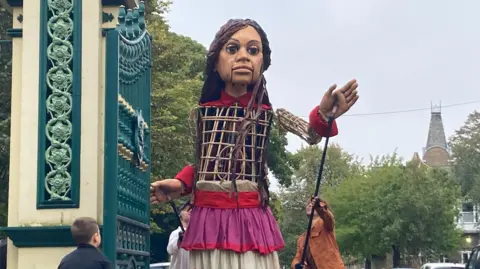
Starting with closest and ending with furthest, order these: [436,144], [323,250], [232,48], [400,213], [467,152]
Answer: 1. [232,48]
2. [323,250]
3. [400,213]
4. [467,152]
5. [436,144]

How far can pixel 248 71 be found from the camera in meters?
4.99

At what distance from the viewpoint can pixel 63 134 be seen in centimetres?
446

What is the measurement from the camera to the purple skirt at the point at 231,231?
15.5 feet

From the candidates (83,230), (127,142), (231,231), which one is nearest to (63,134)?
(127,142)

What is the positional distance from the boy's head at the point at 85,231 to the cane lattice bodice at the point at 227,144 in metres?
1.01

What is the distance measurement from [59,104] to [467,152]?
4000 cm

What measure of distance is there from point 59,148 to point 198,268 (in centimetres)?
110

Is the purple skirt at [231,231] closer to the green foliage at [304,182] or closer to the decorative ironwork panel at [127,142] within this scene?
the decorative ironwork panel at [127,142]

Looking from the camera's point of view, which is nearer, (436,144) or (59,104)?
(59,104)

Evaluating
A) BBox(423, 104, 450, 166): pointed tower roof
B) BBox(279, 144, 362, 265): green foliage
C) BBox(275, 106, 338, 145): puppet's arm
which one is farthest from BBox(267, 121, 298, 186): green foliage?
BBox(423, 104, 450, 166): pointed tower roof

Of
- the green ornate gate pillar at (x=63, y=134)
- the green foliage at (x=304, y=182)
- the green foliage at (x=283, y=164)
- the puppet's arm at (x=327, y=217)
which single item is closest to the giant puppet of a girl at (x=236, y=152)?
the green ornate gate pillar at (x=63, y=134)

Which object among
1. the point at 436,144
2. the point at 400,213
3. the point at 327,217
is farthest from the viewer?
the point at 436,144

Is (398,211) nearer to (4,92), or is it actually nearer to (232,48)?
(4,92)

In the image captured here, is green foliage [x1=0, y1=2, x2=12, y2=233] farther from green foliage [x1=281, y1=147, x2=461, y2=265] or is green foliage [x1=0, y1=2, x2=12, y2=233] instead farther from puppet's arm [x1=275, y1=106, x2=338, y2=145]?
green foliage [x1=281, y1=147, x2=461, y2=265]
